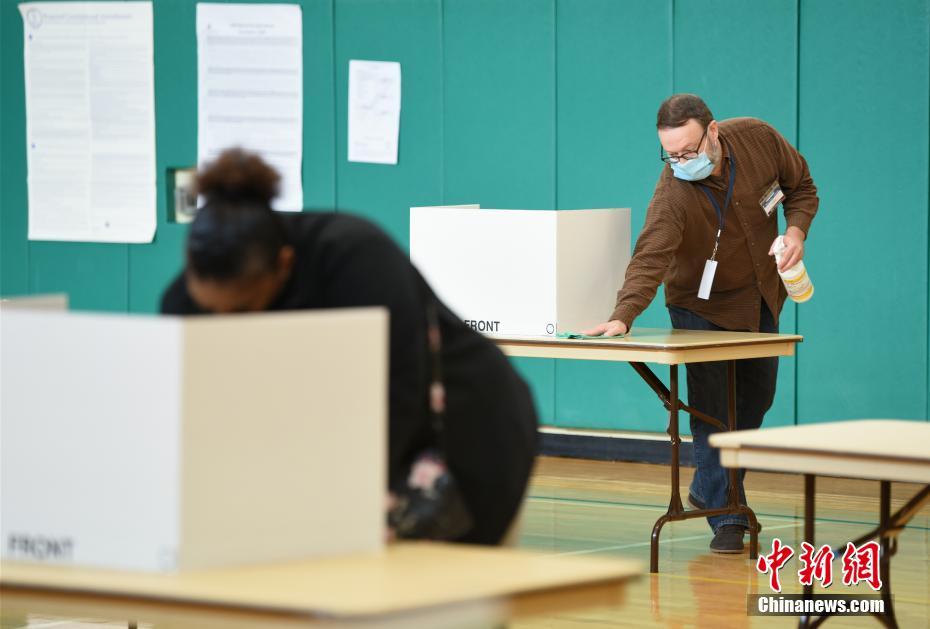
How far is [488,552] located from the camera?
212 centimetres

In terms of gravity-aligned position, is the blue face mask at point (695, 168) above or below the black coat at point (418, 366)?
above

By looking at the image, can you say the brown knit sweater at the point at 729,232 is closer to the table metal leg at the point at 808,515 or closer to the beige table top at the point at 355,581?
the table metal leg at the point at 808,515

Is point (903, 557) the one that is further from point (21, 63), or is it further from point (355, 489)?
point (21, 63)

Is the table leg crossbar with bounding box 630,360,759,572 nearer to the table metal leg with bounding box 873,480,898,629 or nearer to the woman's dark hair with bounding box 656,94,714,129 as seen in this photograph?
the woman's dark hair with bounding box 656,94,714,129

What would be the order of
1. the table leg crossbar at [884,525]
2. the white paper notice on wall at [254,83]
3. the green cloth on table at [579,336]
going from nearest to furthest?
the table leg crossbar at [884,525]
the green cloth on table at [579,336]
the white paper notice on wall at [254,83]

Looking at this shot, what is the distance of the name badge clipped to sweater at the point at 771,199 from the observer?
508 cm

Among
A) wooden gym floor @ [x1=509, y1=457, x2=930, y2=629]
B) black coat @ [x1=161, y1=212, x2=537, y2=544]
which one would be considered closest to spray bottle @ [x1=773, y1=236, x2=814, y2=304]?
wooden gym floor @ [x1=509, y1=457, x2=930, y2=629]

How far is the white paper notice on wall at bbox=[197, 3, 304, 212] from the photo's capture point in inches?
299

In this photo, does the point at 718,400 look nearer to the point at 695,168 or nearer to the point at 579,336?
the point at 579,336

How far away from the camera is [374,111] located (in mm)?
7406

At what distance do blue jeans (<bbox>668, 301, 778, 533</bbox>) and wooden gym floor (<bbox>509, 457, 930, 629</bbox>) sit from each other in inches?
7.5

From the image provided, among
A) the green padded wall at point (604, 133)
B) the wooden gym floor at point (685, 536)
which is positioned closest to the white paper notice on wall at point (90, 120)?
the green padded wall at point (604, 133)

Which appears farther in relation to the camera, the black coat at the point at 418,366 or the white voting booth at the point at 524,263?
the white voting booth at the point at 524,263

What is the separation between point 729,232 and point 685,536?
3.58 ft
